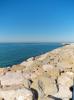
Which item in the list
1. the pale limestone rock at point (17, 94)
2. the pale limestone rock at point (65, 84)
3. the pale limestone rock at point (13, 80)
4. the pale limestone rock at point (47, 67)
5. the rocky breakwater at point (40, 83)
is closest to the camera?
the pale limestone rock at point (17, 94)

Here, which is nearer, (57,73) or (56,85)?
(56,85)

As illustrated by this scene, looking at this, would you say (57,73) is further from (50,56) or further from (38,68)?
(50,56)

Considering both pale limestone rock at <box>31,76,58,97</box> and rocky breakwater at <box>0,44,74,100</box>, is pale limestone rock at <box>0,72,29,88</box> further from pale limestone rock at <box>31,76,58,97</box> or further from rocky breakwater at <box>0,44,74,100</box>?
pale limestone rock at <box>31,76,58,97</box>

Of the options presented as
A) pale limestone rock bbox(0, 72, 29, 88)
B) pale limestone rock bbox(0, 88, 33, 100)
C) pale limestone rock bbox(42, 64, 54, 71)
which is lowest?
pale limestone rock bbox(0, 88, 33, 100)

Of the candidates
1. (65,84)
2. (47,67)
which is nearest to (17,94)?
(65,84)

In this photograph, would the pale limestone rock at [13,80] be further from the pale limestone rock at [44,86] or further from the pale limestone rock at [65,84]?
the pale limestone rock at [65,84]

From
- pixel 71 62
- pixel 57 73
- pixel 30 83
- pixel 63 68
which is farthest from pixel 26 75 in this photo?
pixel 71 62

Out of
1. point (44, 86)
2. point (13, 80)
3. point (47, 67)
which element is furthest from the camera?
point (47, 67)

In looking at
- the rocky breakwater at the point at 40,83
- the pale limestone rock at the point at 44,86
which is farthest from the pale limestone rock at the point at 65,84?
the pale limestone rock at the point at 44,86

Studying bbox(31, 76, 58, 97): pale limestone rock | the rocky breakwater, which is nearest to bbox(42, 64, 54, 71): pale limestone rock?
the rocky breakwater

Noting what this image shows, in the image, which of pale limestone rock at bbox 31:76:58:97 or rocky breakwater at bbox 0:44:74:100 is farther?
pale limestone rock at bbox 31:76:58:97

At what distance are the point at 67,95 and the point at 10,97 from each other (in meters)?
2.59

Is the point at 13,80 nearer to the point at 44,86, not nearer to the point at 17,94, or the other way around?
the point at 17,94

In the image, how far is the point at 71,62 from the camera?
11492 millimetres
